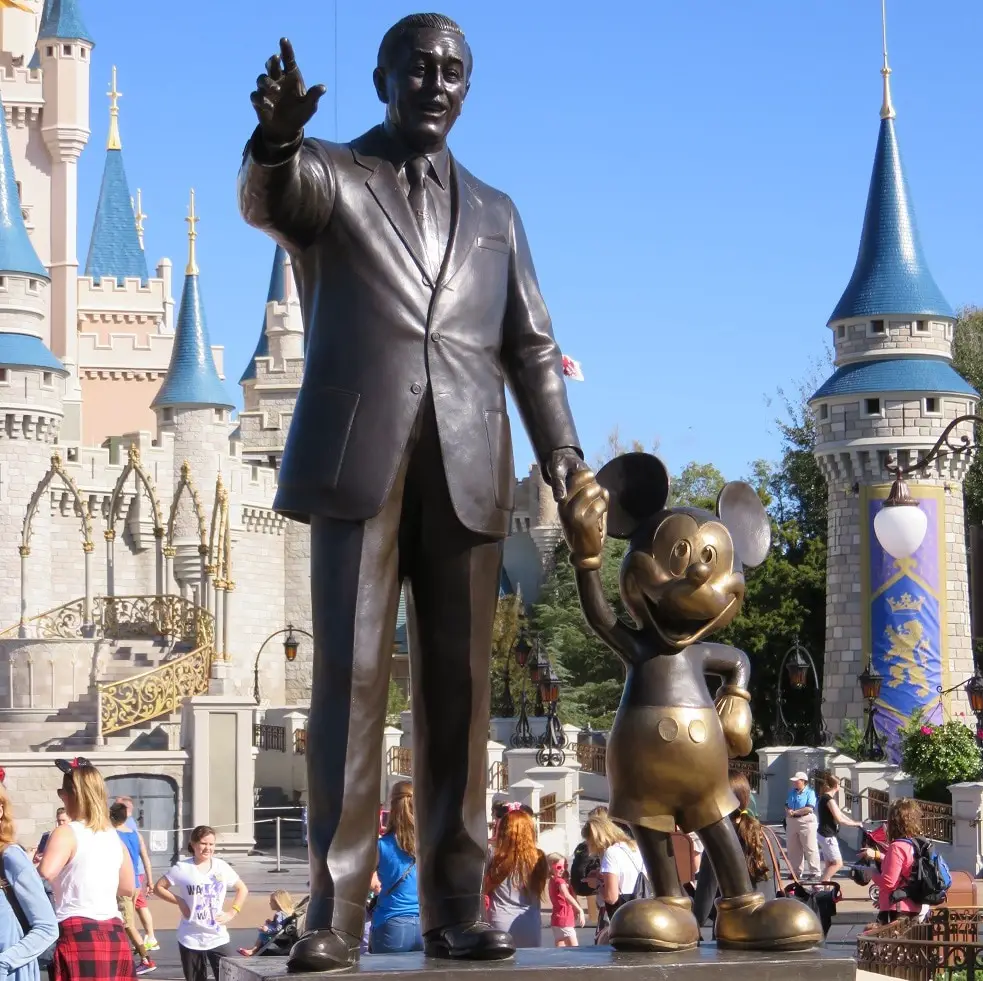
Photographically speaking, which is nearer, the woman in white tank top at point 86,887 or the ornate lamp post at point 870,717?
the woman in white tank top at point 86,887

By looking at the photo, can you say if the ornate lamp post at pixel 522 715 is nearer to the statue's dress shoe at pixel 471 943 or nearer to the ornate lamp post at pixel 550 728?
the ornate lamp post at pixel 550 728

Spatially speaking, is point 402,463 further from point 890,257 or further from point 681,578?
point 890,257

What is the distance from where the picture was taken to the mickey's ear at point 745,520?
19.8 ft

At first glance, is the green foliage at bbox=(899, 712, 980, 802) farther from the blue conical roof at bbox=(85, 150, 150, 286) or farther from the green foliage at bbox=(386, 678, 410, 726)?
the blue conical roof at bbox=(85, 150, 150, 286)

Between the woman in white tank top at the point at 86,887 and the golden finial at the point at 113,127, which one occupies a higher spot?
the golden finial at the point at 113,127

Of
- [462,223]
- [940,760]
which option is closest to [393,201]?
[462,223]

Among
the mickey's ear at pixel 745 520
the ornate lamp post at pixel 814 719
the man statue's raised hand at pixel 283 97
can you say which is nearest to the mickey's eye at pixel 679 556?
→ the mickey's ear at pixel 745 520

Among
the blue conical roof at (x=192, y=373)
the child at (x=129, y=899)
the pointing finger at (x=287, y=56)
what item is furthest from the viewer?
the blue conical roof at (x=192, y=373)

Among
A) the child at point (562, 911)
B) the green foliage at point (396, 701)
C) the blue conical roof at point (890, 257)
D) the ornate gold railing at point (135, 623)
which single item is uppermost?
the blue conical roof at point (890, 257)

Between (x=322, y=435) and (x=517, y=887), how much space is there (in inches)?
140

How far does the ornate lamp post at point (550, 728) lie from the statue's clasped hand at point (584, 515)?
22.3 metres

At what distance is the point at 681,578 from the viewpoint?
18.7 ft

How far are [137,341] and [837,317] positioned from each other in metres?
23.8

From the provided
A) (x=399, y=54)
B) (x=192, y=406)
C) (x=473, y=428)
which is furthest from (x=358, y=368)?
(x=192, y=406)
